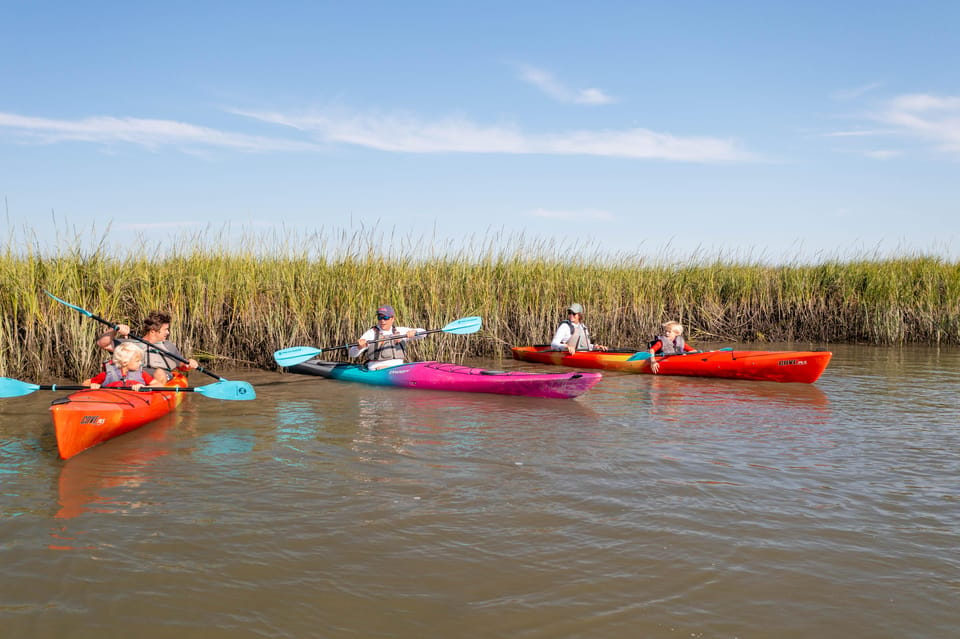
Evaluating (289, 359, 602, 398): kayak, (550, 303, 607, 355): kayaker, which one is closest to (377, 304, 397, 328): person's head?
(289, 359, 602, 398): kayak

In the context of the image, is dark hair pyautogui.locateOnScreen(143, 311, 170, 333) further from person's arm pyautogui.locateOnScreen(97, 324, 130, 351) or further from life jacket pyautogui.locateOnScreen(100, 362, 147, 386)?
life jacket pyautogui.locateOnScreen(100, 362, 147, 386)

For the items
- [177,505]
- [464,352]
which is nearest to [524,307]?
[464,352]

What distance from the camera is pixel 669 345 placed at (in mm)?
8812

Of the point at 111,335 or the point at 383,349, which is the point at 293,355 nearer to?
the point at 383,349

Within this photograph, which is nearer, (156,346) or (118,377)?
(118,377)

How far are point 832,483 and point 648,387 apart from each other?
12.8ft

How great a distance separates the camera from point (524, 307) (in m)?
10.6

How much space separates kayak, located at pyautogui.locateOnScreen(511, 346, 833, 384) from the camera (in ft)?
25.3

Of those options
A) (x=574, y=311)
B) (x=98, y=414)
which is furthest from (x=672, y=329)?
(x=98, y=414)

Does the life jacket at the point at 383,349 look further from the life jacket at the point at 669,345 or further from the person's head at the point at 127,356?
the life jacket at the point at 669,345

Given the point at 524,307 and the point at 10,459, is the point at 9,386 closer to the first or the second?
the point at 10,459

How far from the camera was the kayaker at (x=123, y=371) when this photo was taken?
5.36 metres

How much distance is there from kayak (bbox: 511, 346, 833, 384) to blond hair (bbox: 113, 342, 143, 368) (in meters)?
5.32

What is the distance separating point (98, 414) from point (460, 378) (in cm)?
345
